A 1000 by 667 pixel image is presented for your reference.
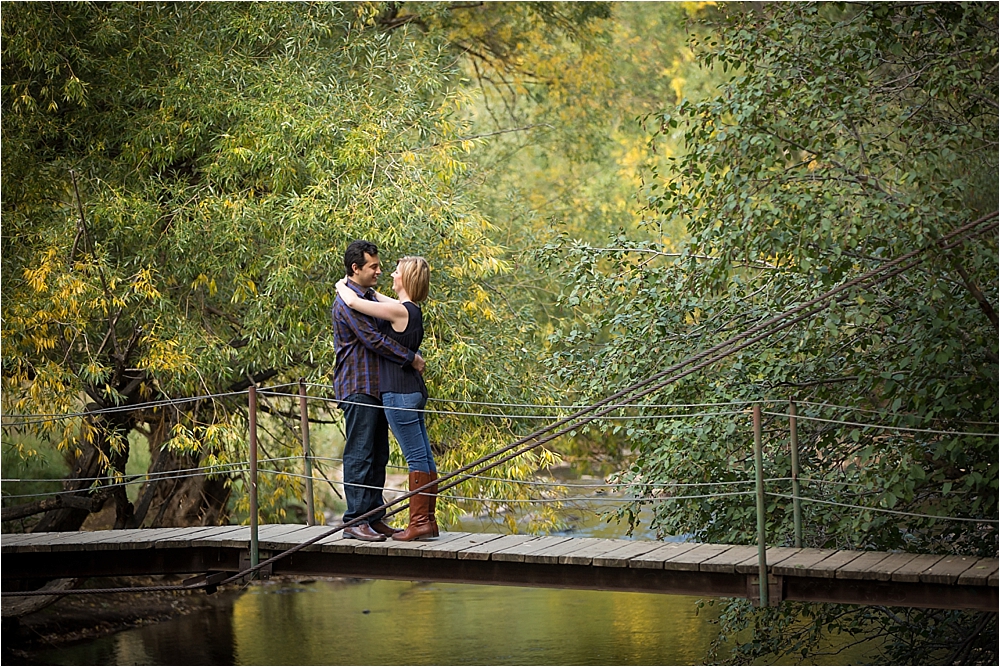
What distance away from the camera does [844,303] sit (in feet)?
19.1

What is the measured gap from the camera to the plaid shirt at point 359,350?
16.7ft

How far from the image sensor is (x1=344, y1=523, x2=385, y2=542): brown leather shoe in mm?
5312

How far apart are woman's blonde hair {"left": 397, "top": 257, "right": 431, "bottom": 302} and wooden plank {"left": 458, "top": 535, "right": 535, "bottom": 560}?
3.56 ft

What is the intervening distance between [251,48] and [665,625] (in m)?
5.62

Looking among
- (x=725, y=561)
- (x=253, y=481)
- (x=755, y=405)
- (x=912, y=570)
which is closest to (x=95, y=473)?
(x=253, y=481)

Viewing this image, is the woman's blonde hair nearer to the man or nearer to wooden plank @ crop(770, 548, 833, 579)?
the man

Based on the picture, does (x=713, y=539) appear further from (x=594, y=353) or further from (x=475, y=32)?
(x=475, y=32)

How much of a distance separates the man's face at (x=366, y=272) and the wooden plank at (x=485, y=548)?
1.18 meters

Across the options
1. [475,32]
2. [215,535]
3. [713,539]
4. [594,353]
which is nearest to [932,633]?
[713,539]

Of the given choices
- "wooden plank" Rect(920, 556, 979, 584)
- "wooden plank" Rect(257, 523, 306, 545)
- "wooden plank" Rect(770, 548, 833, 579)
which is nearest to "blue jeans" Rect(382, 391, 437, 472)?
"wooden plank" Rect(257, 523, 306, 545)

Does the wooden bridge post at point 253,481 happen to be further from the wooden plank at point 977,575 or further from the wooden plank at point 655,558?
the wooden plank at point 977,575

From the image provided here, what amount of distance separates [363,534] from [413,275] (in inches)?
45.8

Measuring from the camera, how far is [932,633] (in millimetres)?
6238

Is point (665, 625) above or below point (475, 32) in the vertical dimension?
below
